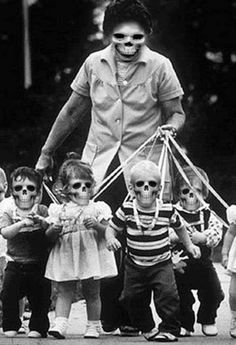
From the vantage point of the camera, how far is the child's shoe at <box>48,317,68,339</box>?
7.46 metres

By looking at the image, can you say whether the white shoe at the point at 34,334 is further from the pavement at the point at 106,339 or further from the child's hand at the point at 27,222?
the child's hand at the point at 27,222

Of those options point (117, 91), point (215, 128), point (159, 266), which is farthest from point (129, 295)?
point (215, 128)

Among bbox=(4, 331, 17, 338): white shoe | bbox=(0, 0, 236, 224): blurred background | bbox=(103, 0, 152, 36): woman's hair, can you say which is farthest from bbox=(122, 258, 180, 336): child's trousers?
bbox=(0, 0, 236, 224): blurred background

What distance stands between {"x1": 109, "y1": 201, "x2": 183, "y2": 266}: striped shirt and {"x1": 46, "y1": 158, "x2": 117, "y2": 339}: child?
18 cm

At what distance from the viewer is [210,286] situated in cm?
785

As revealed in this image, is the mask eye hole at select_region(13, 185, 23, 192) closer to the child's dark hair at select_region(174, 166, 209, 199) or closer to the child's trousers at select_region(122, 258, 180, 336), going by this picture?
the child's trousers at select_region(122, 258, 180, 336)

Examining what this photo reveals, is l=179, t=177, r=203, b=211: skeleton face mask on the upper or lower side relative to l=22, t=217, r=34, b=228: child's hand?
upper

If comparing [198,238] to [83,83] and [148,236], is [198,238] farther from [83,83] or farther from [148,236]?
[83,83]

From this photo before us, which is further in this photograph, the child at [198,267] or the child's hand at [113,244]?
the child at [198,267]

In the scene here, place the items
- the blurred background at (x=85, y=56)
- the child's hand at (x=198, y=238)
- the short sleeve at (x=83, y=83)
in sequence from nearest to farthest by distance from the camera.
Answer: the child's hand at (x=198, y=238) → the short sleeve at (x=83, y=83) → the blurred background at (x=85, y=56)

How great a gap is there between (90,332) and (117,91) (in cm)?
152

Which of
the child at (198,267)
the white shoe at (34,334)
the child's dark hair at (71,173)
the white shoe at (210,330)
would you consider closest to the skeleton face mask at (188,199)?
the child at (198,267)

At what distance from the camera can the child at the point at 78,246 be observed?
24.4 ft

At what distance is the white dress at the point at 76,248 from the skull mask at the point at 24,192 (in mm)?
150
